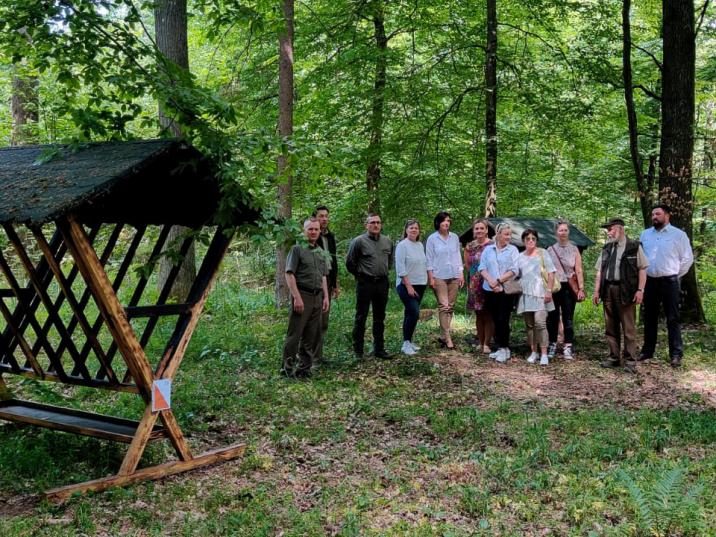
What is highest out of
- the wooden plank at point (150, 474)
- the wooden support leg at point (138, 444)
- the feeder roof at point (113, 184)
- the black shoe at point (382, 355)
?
the feeder roof at point (113, 184)

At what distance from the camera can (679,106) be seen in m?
10.4

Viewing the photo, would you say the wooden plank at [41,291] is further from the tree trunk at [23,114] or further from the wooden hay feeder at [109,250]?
the tree trunk at [23,114]

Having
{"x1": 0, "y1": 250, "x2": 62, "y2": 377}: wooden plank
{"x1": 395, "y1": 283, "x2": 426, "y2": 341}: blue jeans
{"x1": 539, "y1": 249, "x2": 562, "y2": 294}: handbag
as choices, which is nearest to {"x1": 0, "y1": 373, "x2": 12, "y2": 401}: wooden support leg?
{"x1": 0, "y1": 250, "x2": 62, "y2": 377}: wooden plank

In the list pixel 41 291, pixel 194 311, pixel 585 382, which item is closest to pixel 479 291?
pixel 585 382

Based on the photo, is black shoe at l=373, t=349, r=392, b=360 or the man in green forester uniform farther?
black shoe at l=373, t=349, r=392, b=360

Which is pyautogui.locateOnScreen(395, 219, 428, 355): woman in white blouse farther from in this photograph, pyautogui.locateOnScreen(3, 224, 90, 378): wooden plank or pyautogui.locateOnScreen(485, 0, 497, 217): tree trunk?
pyautogui.locateOnScreen(3, 224, 90, 378): wooden plank

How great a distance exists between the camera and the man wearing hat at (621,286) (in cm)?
853

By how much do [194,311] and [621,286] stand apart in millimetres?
5953

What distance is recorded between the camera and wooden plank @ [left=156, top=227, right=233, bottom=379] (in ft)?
17.5

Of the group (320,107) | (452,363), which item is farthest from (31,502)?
(320,107)

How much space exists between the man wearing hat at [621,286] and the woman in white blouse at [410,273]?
257 centimetres

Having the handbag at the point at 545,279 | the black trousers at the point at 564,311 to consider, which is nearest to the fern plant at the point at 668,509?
the handbag at the point at 545,279

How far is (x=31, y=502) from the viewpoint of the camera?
4.71 meters

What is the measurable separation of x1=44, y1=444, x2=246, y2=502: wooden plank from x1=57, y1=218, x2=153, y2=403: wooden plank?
626mm
